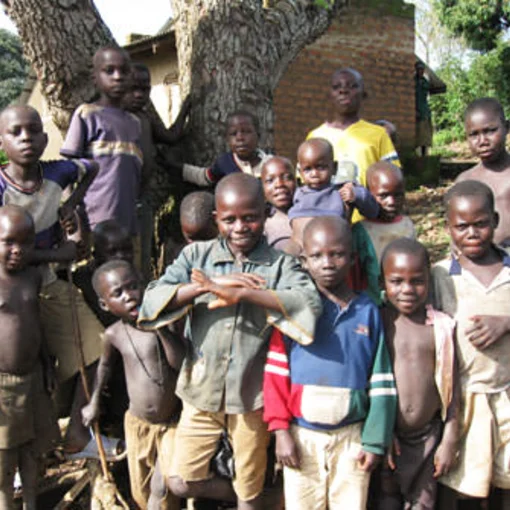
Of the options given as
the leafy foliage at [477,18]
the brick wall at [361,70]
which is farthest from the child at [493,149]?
the leafy foliage at [477,18]

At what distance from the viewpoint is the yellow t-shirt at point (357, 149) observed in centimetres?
→ 377

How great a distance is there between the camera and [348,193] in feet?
10.6

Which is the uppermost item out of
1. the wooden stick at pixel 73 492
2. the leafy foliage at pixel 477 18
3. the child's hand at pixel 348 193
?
the leafy foliage at pixel 477 18

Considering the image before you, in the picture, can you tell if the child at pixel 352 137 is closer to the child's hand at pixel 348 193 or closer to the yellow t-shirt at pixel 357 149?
the yellow t-shirt at pixel 357 149

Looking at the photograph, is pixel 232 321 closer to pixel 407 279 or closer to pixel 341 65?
pixel 407 279

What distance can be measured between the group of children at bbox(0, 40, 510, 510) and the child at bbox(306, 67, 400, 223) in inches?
19.2

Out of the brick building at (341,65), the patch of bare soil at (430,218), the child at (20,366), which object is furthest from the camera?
the brick building at (341,65)

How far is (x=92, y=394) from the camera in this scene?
3.12 m

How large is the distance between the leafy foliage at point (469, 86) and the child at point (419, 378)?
11988mm

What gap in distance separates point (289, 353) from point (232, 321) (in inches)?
10.4

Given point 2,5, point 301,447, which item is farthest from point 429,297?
point 2,5

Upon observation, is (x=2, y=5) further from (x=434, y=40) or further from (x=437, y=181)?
(x=434, y=40)

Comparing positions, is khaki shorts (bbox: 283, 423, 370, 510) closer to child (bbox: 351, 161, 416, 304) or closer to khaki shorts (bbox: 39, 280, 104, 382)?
child (bbox: 351, 161, 416, 304)

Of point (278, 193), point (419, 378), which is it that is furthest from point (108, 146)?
point (419, 378)
